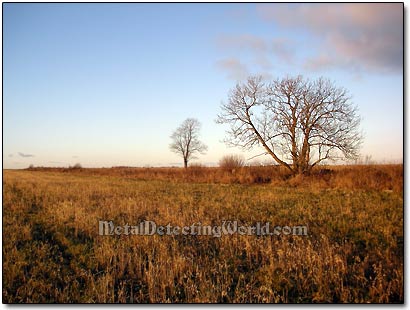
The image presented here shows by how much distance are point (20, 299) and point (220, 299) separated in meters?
2.79

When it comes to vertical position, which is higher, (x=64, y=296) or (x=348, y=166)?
(x=348, y=166)

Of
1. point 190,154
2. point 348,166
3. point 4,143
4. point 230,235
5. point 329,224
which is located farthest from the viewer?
point 348,166

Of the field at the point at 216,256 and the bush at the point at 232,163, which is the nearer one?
the field at the point at 216,256

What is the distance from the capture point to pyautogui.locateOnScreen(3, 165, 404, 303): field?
14.5 ft

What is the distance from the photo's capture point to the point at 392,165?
6.39 meters

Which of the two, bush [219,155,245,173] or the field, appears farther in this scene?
bush [219,155,245,173]

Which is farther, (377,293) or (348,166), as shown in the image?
(348,166)

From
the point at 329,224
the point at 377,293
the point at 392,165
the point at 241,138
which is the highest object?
the point at 241,138

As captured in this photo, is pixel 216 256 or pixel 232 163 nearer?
pixel 216 256

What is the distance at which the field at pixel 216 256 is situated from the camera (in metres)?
4.41

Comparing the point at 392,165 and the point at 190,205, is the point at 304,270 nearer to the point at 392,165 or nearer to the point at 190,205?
the point at 392,165

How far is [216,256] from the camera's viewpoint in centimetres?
548

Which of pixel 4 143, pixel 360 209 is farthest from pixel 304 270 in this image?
pixel 4 143

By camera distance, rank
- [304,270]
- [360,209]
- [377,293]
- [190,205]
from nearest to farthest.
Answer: [377,293] → [304,270] → [360,209] → [190,205]
